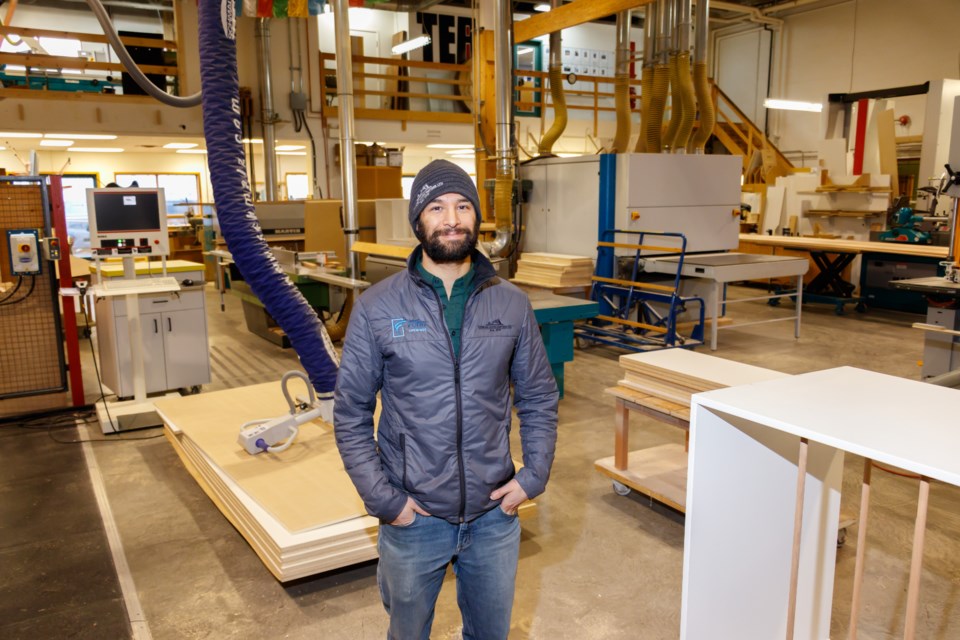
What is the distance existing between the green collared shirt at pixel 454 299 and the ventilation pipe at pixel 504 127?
222 inches

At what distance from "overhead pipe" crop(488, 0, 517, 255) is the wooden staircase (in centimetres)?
705

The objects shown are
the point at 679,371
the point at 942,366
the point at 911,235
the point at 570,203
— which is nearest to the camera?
the point at 679,371

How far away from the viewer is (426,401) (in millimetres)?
1846

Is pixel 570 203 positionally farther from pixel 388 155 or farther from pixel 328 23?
pixel 328 23

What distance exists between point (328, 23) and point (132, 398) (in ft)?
33.0

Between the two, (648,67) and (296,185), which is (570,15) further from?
(296,185)

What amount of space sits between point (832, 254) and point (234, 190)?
9131 mm

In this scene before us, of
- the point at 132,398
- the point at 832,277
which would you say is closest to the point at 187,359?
the point at 132,398

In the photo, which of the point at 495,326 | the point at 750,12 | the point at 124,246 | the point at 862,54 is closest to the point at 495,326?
the point at 495,326

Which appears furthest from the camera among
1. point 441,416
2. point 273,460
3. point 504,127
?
point 504,127

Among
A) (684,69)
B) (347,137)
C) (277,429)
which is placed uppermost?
(684,69)

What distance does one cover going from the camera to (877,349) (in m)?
7.32

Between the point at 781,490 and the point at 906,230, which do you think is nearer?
the point at 781,490

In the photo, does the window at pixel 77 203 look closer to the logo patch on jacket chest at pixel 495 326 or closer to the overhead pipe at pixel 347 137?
the overhead pipe at pixel 347 137
